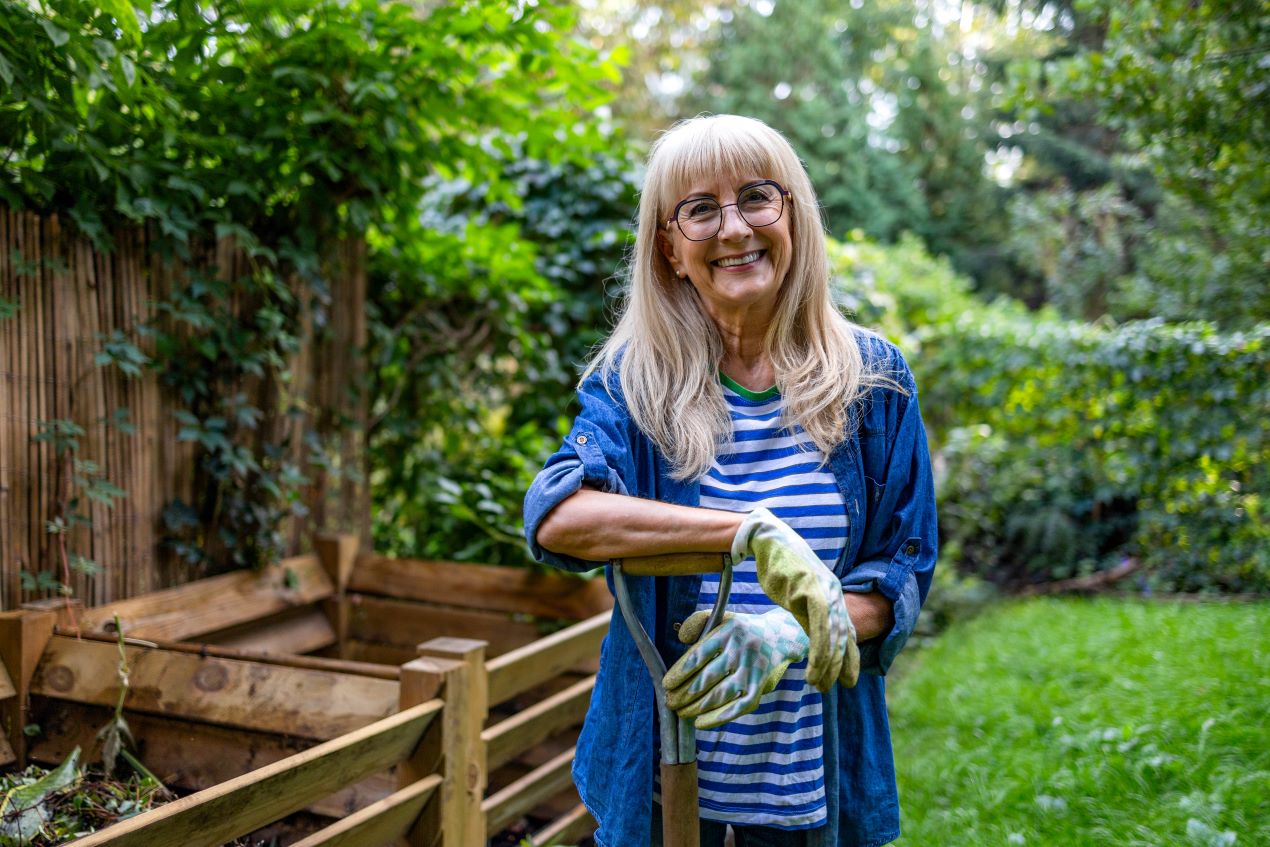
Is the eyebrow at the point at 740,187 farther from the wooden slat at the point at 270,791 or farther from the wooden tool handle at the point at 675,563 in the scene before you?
the wooden slat at the point at 270,791

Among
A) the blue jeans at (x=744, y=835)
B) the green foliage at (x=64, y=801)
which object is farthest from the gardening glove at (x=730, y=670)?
the green foliage at (x=64, y=801)

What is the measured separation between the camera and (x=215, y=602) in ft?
9.18

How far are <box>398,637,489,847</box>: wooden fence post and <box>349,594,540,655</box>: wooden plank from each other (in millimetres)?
1078

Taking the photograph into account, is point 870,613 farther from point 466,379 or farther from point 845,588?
point 466,379

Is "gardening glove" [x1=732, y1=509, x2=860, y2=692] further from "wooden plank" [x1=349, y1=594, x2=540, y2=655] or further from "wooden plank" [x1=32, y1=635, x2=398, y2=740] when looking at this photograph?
"wooden plank" [x1=349, y1=594, x2=540, y2=655]

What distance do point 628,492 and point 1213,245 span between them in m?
8.54

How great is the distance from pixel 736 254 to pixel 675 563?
1.78 feet

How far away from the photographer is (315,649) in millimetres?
3271

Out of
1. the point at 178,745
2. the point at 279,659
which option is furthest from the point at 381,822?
the point at 178,745

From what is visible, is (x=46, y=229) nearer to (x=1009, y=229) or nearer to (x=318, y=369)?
(x=318, y=369)

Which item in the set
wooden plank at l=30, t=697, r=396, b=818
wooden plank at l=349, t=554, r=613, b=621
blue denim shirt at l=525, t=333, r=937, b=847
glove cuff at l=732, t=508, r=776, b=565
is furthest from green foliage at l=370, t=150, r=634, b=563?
glove cuff at l=732, t=508, r=776, b=565

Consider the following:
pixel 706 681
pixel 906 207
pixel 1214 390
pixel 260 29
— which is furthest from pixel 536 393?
pixel 906 207

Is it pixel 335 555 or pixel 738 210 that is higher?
pixel 738 210

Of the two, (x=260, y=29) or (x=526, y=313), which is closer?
(x=260, y=29)
